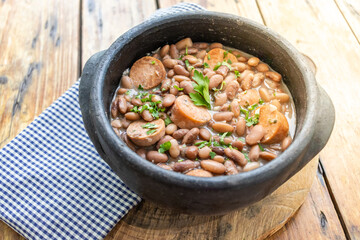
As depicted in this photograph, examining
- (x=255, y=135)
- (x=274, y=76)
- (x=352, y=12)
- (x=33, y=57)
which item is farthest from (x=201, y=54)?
(x=352, y=12)

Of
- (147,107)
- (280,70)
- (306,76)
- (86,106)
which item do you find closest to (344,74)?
(280,70)

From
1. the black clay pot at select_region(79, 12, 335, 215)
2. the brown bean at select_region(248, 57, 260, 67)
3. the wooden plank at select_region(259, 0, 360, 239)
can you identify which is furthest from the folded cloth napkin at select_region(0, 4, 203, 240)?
the wooden plank at select_region(259, 0, 360, 239)

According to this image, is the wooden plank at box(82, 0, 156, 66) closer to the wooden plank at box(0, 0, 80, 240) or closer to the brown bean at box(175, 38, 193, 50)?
the wooden plank at box(0, 0, 80, 240)

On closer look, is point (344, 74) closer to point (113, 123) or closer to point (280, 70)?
point (280, 70)

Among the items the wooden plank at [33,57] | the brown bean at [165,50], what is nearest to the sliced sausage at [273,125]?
the brown bean at [165,50]

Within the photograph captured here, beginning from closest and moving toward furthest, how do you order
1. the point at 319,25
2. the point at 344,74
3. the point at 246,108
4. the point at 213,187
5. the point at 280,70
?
the point at 213,187, the point at 246,108, the point at 280,70, the point at 344,74, the point at 319,25

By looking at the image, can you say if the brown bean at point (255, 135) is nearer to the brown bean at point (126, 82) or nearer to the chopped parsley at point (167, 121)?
the chopped parsley at point (167, 121)
